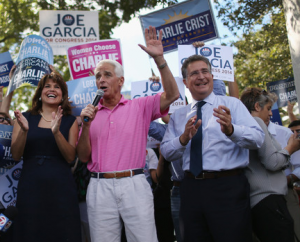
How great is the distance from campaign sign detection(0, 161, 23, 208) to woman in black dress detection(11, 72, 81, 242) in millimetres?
516

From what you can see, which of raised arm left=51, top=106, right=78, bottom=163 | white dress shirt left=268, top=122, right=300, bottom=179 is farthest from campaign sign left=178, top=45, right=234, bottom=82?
raised arm left=51, top=106, right=78, bottom=163

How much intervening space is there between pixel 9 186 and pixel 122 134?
1.44 metres

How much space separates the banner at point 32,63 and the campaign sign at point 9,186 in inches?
→ 43.7

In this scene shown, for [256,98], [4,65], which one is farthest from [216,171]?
[4,65]

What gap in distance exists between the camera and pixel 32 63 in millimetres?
4434

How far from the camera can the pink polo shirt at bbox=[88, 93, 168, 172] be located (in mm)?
3139

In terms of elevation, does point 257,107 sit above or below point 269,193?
above

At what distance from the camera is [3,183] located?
3684mm

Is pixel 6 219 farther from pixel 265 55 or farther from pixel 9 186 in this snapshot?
pixel 265 55

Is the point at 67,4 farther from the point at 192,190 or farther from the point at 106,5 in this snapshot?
the point at 192,190

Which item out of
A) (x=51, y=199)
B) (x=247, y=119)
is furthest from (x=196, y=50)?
(x=51, y=199)

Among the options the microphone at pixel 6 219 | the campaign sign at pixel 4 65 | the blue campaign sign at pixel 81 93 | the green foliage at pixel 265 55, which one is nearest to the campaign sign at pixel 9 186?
the blue campaign sign at pixel 81 93

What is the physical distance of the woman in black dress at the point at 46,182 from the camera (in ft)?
Answer: 10.2

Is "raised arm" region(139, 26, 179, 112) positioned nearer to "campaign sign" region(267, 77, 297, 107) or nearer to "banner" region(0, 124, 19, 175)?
"banner" region(0, 124, 19, 175)
